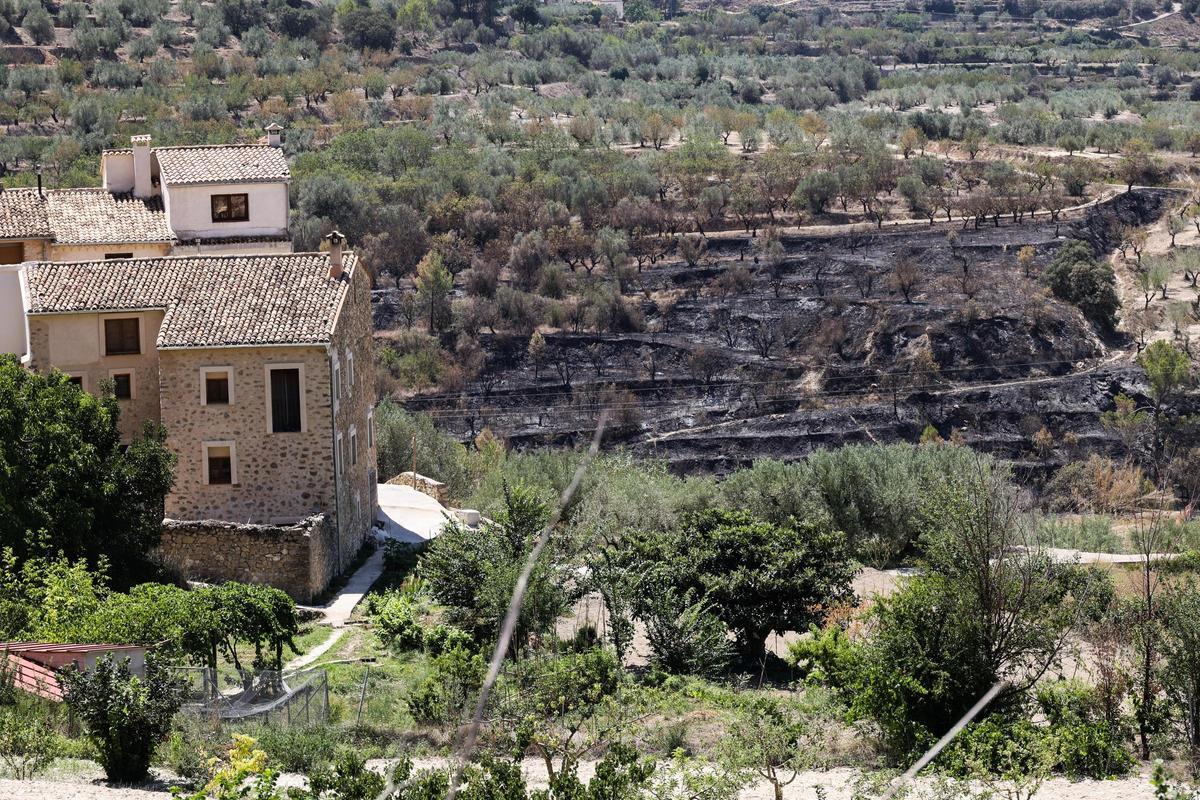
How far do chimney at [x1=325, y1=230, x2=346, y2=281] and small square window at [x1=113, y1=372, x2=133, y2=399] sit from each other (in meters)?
4.35

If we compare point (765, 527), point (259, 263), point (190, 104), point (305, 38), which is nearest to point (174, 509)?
point (259, 263)

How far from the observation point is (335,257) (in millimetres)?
34969

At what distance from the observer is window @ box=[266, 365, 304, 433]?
33.2m

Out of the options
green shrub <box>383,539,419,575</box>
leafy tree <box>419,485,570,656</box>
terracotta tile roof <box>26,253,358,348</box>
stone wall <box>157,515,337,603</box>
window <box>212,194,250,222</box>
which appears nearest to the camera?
leafy tree <box>419,485,570,656</box>

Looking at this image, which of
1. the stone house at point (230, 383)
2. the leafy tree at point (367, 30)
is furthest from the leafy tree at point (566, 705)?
the leafy tree at point (367, 30)

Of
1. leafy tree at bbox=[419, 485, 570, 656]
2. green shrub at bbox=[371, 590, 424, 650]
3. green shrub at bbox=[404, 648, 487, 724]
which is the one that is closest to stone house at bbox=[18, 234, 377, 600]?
green shrub at bbox=[371, 590, 424, 650]

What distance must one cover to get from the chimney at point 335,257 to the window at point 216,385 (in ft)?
10.0

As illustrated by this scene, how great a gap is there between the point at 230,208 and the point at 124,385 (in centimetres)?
761

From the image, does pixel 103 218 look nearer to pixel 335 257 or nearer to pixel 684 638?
pixel 335 257

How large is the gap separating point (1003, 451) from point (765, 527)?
47555 millimetres

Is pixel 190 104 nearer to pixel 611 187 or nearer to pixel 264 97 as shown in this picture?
pixel 264 97

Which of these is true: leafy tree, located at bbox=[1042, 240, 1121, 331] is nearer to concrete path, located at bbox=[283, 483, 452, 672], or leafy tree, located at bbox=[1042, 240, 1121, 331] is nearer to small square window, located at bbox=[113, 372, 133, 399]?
concrete path, located at bbox=[283, 483, 452, 672]

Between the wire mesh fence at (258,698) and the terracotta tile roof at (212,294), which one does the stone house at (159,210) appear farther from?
the wire mesh fence at (258,698)

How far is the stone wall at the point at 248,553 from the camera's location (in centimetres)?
3136
